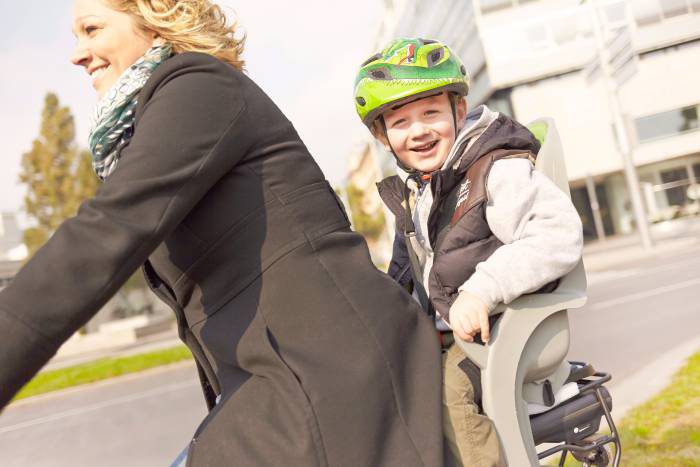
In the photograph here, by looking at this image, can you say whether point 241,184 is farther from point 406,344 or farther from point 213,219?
point 406,344

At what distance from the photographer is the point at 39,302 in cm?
109

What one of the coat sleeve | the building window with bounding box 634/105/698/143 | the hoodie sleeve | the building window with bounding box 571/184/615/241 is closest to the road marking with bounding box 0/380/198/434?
the hoodie sleeve

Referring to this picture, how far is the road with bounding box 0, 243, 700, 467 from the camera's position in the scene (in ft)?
24.1

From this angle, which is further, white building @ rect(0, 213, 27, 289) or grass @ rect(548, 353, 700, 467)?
white building @ rect(0, 213, 27, 289)

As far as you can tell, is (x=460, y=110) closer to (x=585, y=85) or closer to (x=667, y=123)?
(x=585, y=85)

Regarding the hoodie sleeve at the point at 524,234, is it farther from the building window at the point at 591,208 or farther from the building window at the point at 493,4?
the building window at the point at 591,208

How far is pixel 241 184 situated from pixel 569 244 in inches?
34.2

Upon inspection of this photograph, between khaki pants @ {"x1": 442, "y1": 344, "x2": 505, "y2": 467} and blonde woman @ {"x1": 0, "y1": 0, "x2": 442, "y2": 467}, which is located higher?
blonde woman @ {"x1": 0, "y1": 0, "x2": 442, "y2": 467}

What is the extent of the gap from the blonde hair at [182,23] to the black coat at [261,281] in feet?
0.64

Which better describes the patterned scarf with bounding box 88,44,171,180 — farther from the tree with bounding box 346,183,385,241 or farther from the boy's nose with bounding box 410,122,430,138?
the tree with bounding box 346,183,385,241

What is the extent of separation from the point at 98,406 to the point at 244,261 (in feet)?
34.7

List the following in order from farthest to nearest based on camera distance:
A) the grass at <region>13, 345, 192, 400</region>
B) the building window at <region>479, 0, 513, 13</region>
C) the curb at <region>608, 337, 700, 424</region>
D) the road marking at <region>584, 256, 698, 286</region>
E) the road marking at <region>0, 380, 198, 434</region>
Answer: the building window at <region>479, 0, 513, 13</region>, the road marking at <region>584, 256, 698, 286</region>, the grass at <region>13, 345, 192, 400</region>, the road marking at <region>0, 380, 198, 434</region>, the curb at <region>608, 337, 700, 424</region>

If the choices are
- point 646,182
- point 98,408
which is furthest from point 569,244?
point 646,182

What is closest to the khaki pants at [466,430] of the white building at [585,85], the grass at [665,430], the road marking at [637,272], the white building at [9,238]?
the grass at [665,430]
